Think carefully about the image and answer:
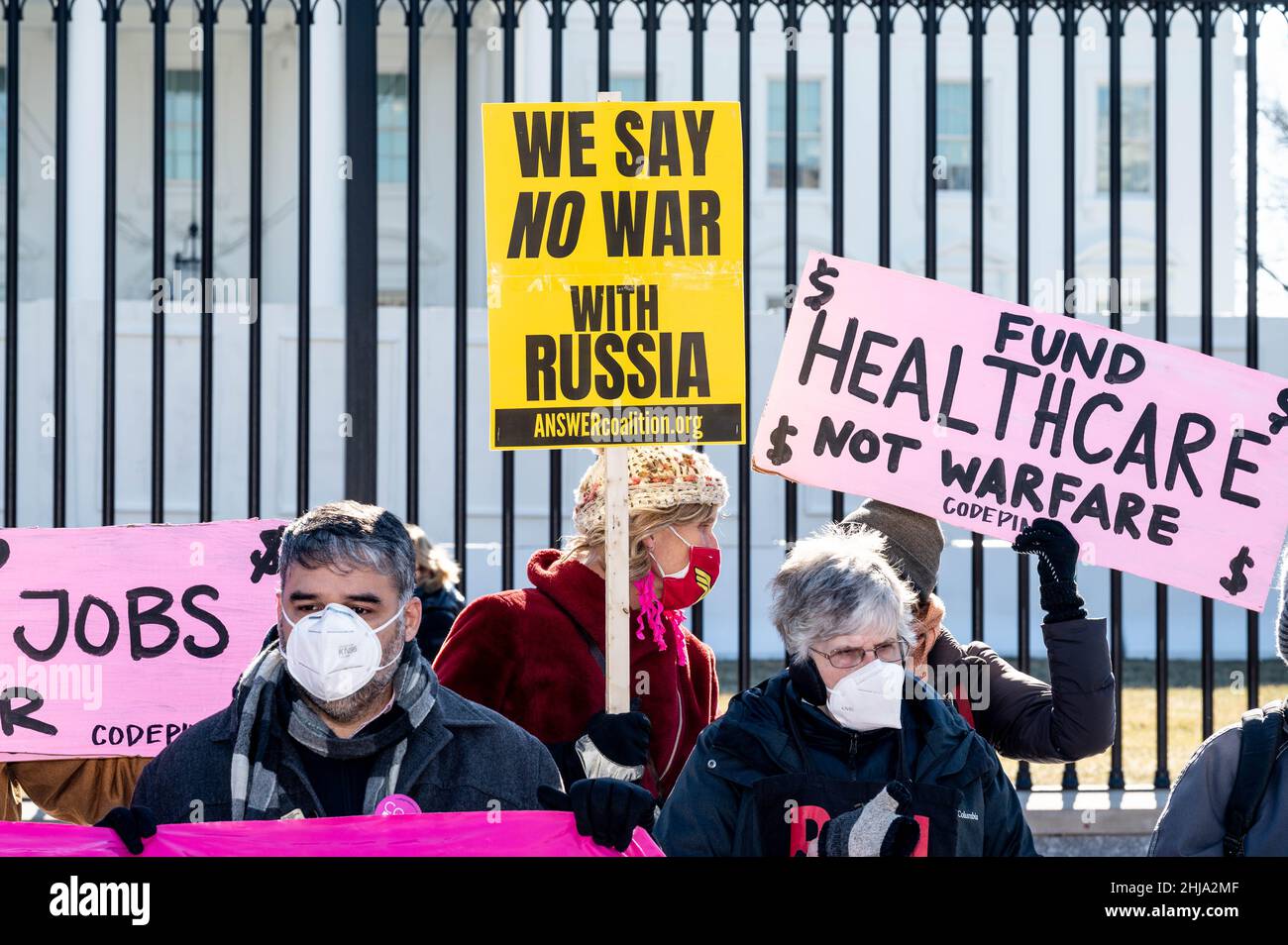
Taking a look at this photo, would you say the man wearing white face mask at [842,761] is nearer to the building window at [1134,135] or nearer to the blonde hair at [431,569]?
the blonde hair at [431,569]

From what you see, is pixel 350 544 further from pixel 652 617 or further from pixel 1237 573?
pixel 1237 573

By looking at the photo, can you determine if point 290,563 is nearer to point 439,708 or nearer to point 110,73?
point 439,708

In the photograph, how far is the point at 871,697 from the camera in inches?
117

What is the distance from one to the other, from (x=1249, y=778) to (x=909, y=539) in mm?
1320

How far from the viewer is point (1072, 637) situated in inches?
141

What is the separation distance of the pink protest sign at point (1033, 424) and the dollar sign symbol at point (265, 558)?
141 cm

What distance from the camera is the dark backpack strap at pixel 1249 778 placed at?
9.64 ft

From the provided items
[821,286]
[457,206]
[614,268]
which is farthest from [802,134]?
[614,268]

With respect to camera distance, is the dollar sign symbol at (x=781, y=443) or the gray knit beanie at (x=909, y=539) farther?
the dollar sign symbol at (x=781, y=443)

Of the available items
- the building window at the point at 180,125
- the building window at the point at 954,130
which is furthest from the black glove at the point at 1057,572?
the building window at the point at 180,125

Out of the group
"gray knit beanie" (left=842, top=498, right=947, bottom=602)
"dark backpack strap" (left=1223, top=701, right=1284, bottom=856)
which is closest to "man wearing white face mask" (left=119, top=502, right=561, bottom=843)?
"gray knit beanie" (left=842, top=498, right=947, bottom=602)

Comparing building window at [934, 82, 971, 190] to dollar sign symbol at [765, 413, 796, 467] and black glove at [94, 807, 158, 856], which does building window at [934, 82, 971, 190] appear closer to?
dollar sign symbol at [765, 413, 796, 467]

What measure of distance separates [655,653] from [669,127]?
4.38ft
